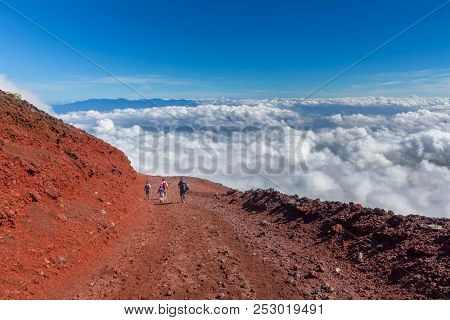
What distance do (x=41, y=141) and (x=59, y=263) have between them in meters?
11.1

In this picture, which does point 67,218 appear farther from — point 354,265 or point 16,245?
point 354,265

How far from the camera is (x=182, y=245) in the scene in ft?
45.6

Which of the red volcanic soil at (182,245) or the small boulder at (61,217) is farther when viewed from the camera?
the small boulder at (61,217)

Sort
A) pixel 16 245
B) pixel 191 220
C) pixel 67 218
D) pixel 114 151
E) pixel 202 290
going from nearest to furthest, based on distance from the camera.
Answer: pixel 202 290 → pixel 16 245 → pixel 67 218 → pixel 191 220 → pixel 114 151

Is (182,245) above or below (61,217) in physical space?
below

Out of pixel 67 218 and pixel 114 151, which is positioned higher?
pixel 114 151

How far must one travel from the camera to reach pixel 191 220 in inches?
731

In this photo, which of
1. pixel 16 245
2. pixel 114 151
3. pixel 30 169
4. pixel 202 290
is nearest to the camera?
pixel 202 290

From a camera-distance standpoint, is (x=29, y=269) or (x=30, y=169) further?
(x=30, y=169)

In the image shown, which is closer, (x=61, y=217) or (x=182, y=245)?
(x=61, y=217)

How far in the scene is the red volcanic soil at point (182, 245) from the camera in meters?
9.57

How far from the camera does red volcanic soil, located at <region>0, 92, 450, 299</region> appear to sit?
9.57m

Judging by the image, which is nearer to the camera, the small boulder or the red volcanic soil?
the red volcanic soil

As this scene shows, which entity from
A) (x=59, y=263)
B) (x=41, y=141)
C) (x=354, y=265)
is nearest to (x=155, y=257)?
(x=59, y=263)
